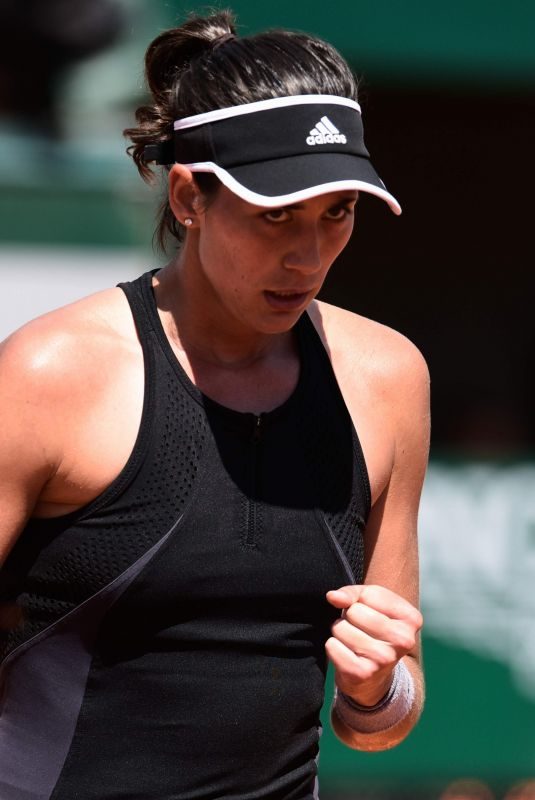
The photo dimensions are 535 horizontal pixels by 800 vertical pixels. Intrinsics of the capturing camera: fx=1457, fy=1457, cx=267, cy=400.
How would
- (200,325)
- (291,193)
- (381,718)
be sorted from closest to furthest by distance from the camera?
(291,193)
(200,325)
(381,718)

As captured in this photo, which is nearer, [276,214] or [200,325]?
[276,214]

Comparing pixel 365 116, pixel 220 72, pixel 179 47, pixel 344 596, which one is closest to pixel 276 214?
pixel 220 72

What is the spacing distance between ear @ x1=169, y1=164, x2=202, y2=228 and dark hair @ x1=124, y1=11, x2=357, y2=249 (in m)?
0.02

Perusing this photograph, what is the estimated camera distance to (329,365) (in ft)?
7.59

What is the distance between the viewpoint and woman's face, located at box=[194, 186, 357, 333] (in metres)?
2.08

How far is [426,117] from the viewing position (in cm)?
854

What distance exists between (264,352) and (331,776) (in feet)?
Result: 13.5

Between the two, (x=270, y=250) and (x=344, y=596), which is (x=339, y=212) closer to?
(x=270, y=250)

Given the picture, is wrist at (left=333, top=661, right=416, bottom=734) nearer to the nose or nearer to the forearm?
the forearm

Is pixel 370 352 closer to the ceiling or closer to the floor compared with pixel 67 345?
closer to the floor

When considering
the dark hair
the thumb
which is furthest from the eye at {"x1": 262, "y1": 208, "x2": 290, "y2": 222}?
the thumb

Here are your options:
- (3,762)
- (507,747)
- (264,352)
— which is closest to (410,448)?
(264,352)

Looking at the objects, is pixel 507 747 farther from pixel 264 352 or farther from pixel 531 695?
pixel 264 352

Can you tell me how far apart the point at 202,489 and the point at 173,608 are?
0.58 ft
